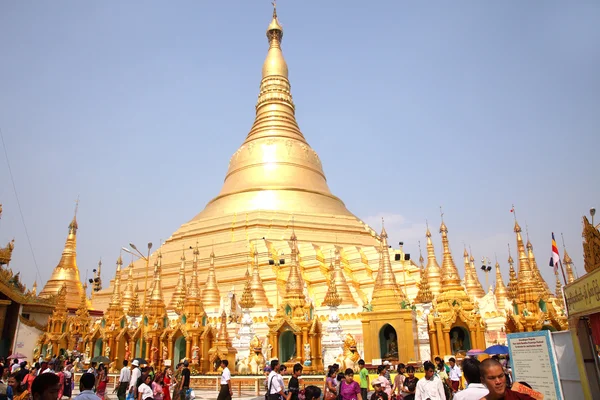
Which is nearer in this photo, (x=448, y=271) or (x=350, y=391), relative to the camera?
(x=350, y=391)

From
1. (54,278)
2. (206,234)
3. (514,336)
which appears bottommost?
(514,336)

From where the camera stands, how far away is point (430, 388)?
5867 mm

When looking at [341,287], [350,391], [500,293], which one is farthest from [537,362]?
[500,293]

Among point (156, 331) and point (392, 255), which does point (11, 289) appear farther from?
point (392, 255)

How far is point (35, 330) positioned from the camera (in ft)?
83.4

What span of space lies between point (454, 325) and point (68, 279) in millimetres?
28366

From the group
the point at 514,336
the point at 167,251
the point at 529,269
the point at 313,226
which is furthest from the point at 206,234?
the point at 514,336

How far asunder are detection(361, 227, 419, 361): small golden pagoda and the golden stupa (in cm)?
473

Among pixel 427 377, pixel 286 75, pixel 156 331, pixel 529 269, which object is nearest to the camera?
pixel 427 377

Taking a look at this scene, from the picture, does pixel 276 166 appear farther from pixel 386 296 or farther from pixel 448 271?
pixel 386 296

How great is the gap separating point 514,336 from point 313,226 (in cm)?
2806

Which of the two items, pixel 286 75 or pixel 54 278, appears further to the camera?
pixel 286 75

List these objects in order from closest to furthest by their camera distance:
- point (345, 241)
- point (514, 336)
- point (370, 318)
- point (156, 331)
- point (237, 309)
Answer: point (514, 336)
point (370, 318)
point (156, 331)
point (237, 309)
point (345, 241)

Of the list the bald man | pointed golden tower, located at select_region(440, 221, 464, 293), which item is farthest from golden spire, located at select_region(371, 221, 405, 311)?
the bald man
